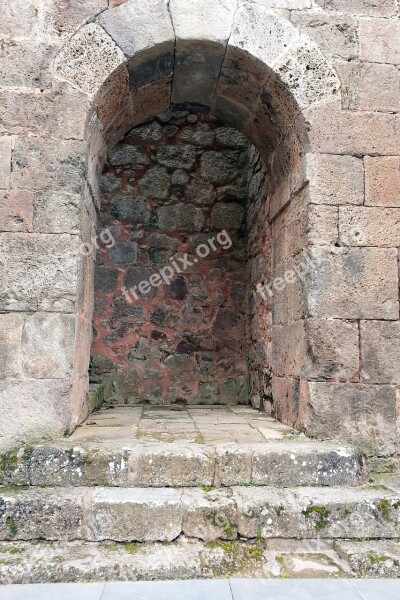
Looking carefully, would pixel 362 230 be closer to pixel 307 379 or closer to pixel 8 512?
pixel 307 379

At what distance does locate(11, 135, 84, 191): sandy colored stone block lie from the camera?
2867 millimetres

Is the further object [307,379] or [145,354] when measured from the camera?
[145,354]

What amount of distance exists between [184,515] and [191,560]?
208mm

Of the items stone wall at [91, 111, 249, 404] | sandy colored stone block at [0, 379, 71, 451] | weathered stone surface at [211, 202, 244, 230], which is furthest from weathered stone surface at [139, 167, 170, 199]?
sandy colored stone block at [0, 379, 71, 451]

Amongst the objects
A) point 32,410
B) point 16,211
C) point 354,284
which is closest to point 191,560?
point 32,410

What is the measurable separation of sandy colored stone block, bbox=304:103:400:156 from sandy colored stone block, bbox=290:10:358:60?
37cm

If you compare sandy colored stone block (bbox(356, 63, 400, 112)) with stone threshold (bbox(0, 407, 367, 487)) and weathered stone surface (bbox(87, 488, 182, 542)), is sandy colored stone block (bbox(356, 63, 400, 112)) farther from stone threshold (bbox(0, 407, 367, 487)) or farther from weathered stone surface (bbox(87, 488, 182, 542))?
weathered stone surface (bbox(87, 488, 182, 542))

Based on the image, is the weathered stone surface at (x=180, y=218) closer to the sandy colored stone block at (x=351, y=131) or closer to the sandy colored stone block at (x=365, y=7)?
the sandy colored stone block at (x=351, y=131)

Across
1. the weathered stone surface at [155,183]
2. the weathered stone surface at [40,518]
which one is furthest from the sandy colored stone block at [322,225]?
the weathered stone surface at [155,183]

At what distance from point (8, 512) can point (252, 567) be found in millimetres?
1084

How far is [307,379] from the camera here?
9.55ft

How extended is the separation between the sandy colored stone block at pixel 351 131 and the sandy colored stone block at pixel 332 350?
1041mm

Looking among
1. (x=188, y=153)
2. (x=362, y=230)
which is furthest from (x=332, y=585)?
(x=188, y=153)
